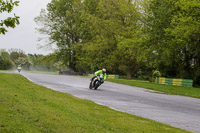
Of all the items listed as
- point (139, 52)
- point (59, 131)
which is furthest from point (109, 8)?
point (59, 131)

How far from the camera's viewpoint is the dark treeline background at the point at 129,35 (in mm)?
36250

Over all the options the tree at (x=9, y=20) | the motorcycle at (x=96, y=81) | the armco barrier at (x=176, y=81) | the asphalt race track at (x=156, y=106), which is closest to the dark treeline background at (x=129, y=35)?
the armco barrier at (x=176, y=81)

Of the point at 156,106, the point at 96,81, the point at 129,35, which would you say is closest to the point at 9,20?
the point at 156,106

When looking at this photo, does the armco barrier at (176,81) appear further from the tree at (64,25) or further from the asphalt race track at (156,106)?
the tree at (64,25)

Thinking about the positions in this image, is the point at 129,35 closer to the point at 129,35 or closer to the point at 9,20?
the point at 129,35

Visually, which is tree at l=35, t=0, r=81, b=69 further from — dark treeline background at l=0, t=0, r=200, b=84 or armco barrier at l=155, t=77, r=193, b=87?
armco barrier at l=155, t=77, r=193, b=87

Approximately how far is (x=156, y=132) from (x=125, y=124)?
0.97 metres

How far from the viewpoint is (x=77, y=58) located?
68.2 m

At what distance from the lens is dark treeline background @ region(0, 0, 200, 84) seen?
36.2 meters

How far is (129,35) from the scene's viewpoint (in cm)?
5266

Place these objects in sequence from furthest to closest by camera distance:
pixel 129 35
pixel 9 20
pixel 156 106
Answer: pixel 129 35 < pixel 156 106 < pixel 9 20

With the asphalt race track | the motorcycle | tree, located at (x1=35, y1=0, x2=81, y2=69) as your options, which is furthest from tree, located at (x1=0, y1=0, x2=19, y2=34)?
tree, located at (x1=35, y1=0, x2=81, y2=69)

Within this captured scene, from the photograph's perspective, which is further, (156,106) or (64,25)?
(64,25)

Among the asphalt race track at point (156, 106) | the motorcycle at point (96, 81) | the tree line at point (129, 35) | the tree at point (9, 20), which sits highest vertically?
the tree line at point (129, 35)
